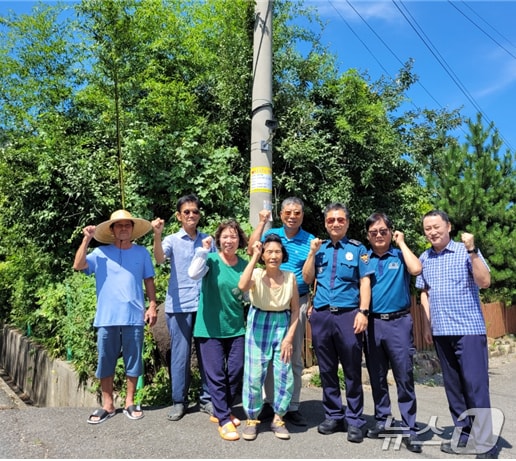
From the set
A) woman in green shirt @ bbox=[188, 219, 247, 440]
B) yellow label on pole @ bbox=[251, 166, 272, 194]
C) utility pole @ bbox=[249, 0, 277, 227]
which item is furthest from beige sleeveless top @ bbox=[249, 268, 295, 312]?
yellow label on pole @ bbox=[251, 166, 272, 194]

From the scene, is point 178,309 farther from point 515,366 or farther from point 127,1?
point 515,366

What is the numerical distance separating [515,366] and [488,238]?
3351 mm

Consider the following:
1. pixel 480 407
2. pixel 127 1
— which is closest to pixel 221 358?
pixel 480 407

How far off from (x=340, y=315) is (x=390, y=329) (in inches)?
16.0

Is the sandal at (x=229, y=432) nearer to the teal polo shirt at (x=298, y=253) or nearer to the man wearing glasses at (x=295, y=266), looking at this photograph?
the man wearing glasses at (x=295, y=266)

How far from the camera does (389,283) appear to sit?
3.88 m

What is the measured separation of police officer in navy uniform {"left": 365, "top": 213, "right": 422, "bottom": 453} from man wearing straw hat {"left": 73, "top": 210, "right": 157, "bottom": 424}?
2.03 m

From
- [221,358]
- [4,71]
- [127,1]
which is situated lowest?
[221,358]

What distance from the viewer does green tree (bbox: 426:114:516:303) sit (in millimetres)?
12062

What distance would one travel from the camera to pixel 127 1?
830 cm

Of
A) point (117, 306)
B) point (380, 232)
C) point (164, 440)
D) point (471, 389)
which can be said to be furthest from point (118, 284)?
point (471, 389)

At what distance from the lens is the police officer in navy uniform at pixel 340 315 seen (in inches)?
153

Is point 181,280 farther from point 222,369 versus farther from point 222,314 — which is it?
point 222,369

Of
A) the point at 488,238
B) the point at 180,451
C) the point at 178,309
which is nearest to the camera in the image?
the point at 180,451
